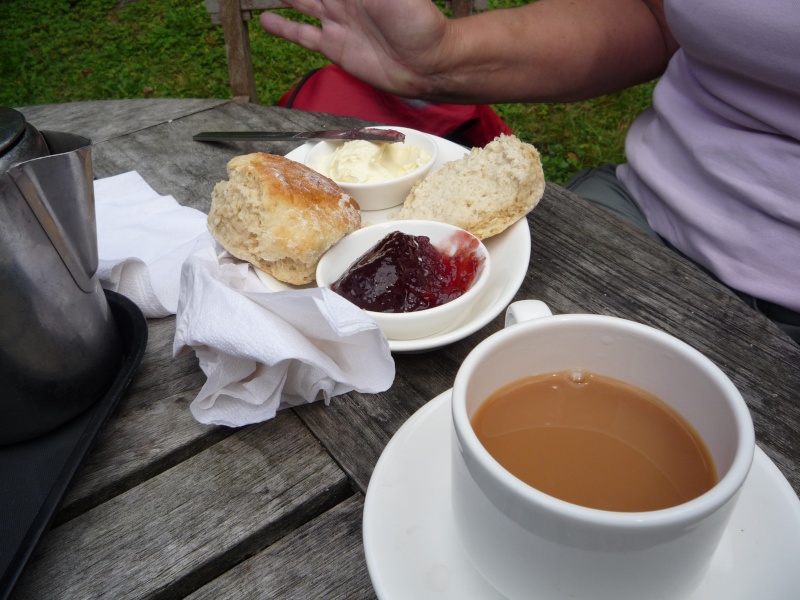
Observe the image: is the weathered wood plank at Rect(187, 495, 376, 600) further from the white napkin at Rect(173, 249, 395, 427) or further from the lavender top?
the lavender top

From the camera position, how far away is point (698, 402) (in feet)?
2.11

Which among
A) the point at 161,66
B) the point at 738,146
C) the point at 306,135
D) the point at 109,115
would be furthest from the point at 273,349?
the point at 161,66

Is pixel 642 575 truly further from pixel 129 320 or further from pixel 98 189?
pixel 98 189

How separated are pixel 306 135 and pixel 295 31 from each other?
75cm

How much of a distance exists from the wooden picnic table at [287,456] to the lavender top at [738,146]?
8.7 inches

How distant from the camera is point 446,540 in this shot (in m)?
0.68

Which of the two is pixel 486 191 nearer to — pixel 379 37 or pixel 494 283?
pixel 494 283

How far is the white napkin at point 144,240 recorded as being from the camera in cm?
114

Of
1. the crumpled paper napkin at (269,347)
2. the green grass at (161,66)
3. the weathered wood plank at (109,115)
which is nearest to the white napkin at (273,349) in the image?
the crumpled paper napkin at (269,347)

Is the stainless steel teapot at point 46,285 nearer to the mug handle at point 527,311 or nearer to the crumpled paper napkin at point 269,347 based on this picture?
the crumpled paper napkin at point 269,347

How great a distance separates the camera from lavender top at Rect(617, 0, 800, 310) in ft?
4.16

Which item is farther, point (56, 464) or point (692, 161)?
point (692, 161)

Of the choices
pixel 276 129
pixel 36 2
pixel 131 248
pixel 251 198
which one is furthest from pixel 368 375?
pixel 36 2

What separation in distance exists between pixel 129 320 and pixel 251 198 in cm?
31
